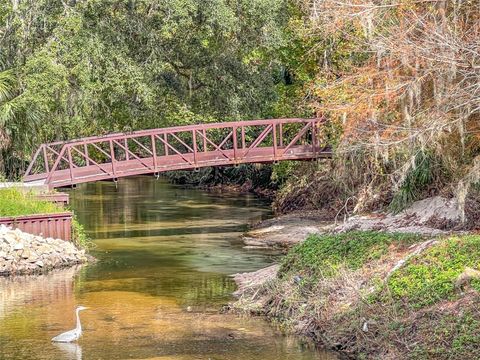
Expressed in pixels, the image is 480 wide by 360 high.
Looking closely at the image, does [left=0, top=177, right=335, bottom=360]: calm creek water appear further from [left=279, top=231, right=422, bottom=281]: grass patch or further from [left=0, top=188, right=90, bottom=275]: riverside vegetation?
[left=279, top=231, right=422, bottom=281]: grass patch

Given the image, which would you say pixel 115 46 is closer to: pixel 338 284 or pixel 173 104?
pixel 173 104

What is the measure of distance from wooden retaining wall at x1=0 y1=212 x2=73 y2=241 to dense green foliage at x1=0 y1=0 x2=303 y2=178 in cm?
569

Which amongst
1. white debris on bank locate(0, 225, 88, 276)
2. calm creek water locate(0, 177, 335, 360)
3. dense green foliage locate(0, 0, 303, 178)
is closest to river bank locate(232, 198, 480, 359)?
calm creek water locate(0, 177, 335, 360)

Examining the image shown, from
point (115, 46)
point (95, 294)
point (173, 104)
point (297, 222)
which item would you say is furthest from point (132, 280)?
point (173, 104)

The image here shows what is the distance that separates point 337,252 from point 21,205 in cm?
1014

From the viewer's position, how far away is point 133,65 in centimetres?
3425

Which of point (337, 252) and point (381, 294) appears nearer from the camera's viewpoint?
point (381, 294)

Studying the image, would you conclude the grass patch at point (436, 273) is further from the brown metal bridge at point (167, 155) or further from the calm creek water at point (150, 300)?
the brown metal bridge at point (167, 155)

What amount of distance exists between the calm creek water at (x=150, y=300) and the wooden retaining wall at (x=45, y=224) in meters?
1.16

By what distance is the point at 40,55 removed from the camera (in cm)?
3153

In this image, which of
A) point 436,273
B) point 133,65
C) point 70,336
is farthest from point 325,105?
point 70,336

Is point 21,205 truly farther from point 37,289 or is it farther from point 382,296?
point 382,296

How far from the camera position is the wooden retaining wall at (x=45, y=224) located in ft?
81.6

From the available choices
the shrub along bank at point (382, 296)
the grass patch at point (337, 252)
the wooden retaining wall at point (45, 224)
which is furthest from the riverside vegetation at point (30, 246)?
the grass patch at point (337, 252)
